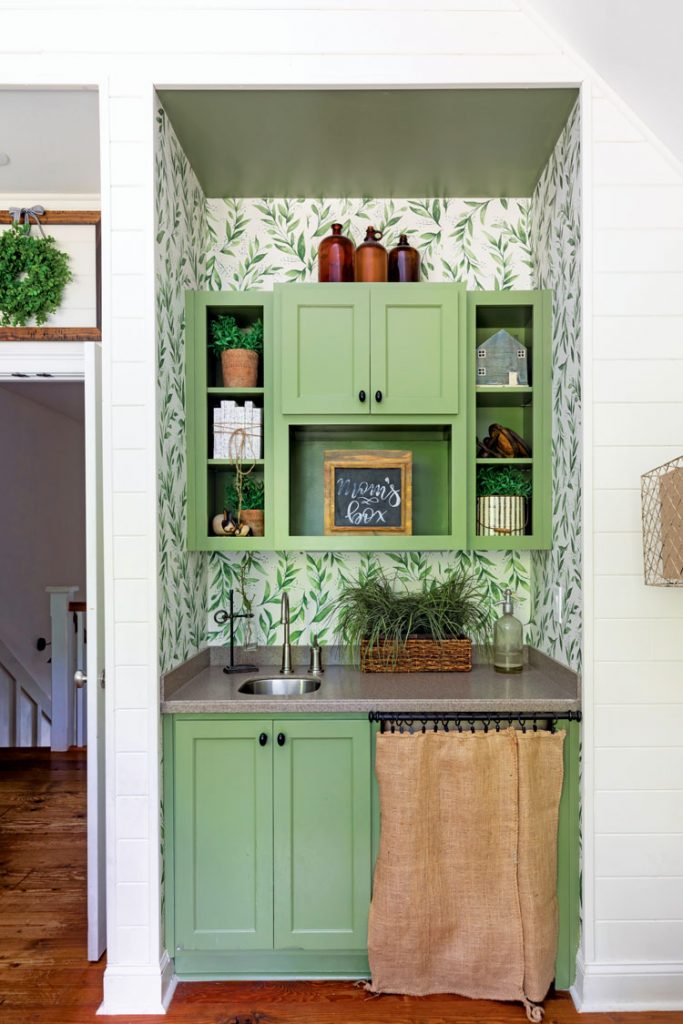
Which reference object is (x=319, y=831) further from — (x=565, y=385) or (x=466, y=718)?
(x=565, y=385)

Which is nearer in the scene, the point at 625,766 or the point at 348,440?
the point at 625,766

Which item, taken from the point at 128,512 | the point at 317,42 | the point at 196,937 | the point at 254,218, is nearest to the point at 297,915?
the point at 196,937

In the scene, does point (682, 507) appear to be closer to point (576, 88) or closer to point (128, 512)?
point (576, 88)

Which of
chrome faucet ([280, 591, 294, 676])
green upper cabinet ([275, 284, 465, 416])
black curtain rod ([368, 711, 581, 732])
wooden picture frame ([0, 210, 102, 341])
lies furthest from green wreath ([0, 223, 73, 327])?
black curtain rod ([368, 711, 581, 732])

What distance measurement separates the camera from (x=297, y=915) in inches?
86.2

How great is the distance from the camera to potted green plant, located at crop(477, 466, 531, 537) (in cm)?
255

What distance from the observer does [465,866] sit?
2139mm

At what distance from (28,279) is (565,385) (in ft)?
6.56

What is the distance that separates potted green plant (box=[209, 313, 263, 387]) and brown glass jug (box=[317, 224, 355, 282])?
1.05 ft

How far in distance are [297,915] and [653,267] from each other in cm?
235

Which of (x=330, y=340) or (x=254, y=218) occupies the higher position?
(x=254, y=218)

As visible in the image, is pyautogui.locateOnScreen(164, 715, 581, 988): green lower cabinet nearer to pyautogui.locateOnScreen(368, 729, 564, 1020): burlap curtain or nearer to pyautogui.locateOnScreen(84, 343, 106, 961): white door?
pyautogui.locateOnScreen(368, 729, 564, 1020): burlap curtain

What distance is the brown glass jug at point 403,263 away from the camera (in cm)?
262

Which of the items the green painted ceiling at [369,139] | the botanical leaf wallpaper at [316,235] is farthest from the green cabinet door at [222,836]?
the green painted ceiling at [369,139]
